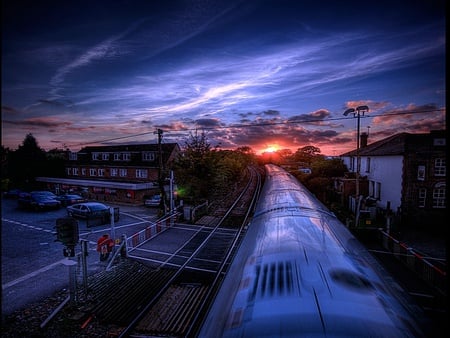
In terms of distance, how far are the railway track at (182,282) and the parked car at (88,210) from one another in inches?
199

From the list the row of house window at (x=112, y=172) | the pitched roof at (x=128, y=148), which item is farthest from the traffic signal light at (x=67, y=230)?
the pitched roof at (x=128, y=148)

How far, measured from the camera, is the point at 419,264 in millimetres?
9492

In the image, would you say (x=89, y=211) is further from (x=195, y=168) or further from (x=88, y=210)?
(x=195, y=168)

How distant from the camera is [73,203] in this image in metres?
16.7

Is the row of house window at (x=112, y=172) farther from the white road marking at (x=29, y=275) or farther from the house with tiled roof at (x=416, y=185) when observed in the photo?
the house with tiled roof at (x=416, y=185)

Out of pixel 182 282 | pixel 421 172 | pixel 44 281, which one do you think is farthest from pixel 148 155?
pixel 421 172

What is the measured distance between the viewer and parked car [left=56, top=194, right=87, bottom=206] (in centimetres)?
1595

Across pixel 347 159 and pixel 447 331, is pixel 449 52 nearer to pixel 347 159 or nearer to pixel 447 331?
pixel 447 331

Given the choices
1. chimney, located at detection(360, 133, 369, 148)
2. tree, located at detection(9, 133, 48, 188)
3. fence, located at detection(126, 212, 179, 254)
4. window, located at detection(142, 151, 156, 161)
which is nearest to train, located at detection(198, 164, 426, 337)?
tree, located at detection(9, 133, 48, 188)

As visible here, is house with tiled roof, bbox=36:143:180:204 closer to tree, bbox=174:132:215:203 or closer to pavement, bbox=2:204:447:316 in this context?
tree, bbox=174:132:215:203

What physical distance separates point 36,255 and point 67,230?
21.6 ft

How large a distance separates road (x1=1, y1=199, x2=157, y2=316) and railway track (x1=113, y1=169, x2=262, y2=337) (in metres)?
2.56

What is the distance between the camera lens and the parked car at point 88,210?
1578 centimetres

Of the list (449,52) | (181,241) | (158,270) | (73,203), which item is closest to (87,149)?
(73,203)
